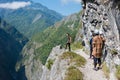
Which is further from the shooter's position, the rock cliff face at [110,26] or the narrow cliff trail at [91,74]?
the rock cliff face at [110,26]

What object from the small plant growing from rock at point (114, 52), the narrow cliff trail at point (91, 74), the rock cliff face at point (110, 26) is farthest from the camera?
the rock cliff face at point (110, 26)

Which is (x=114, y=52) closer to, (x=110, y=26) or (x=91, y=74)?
(x=91, y=74)

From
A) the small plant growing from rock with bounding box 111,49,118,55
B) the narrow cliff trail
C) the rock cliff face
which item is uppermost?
the rock cliff face

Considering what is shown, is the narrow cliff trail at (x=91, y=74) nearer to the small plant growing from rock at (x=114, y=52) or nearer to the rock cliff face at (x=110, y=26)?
the rock cliff face at (x=110, y=26)

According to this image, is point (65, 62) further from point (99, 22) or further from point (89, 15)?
point (89, 15)

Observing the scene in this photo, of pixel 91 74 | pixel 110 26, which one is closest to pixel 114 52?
pixel 91 74

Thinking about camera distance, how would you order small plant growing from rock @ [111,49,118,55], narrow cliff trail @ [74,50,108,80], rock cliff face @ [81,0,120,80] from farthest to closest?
rock cliff face @ [81,0,120,80]
small plant growing from rock @ [111,49,118,55]
narrow cliff trail @ [74,50,108,80]

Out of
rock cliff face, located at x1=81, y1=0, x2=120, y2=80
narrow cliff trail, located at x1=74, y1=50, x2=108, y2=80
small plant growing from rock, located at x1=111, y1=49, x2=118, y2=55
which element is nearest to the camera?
narrow cliff trail, located at x1=74, y1=50, x2=108, y2=80

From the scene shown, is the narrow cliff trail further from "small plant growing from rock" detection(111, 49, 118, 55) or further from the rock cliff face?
"small plant growing from rock" detection(111, 49, 118, 55)

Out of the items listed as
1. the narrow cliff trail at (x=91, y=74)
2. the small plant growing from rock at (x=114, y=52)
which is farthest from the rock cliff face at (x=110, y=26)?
the narrow cliff trail at (x=91, y=74)

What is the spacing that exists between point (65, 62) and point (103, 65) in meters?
4.57

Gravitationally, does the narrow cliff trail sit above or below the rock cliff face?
below

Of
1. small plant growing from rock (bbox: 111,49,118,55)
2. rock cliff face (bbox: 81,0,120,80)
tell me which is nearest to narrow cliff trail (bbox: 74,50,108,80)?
rock cliff face (bbox: 81,0,120,80)

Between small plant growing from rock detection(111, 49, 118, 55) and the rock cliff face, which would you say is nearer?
small plant growing from rock detection(111, 49, 118, 55)
